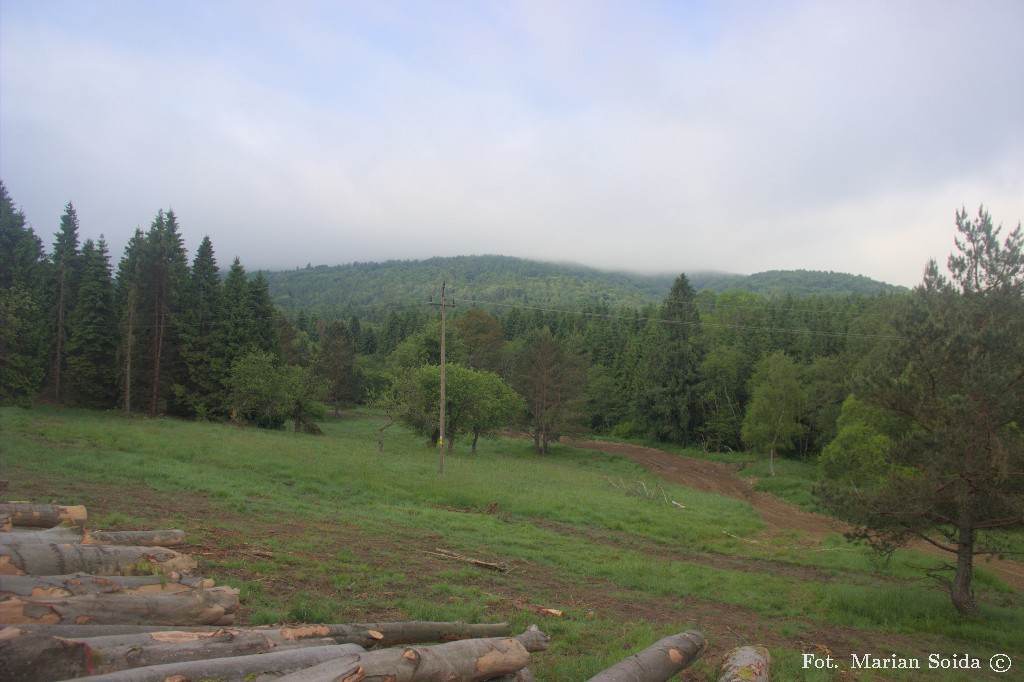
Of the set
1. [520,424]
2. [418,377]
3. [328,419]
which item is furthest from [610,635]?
[328,419]

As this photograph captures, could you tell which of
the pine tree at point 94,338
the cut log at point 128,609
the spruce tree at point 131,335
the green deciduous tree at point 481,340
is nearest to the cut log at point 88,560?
the cut log at point 128,609

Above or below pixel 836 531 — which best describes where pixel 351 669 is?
above

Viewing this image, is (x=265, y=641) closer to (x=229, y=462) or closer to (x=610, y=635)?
(x=610, y=635)

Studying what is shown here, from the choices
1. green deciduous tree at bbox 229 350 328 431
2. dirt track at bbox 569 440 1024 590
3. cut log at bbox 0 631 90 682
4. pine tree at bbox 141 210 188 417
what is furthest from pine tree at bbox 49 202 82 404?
cut log at bbox 0 631 90 682

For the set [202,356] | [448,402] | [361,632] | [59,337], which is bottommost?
[448,402]

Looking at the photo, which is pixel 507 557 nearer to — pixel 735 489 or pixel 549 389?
pixel 735 489

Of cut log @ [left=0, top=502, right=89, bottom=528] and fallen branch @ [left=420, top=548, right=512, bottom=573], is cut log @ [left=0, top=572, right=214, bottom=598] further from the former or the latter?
fallen branch @ [left=420, top=548, right=512, bottom=573]

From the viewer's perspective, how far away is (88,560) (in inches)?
244

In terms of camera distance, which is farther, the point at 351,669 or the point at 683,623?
the point at 683,623

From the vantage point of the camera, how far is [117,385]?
46.7m

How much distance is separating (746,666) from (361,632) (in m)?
4.82

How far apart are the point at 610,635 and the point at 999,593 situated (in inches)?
535

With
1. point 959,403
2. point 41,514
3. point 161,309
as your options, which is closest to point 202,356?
point 161,309

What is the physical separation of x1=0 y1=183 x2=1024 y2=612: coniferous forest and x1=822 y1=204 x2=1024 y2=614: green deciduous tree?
1.7 inches
